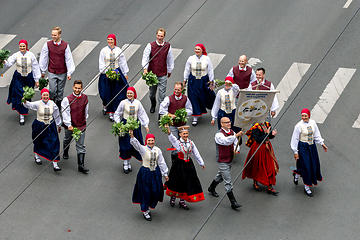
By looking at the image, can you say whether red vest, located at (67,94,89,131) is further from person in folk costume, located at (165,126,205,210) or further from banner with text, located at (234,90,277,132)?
banner with text, located at (234,90,277,132)

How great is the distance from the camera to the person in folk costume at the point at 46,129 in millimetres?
14414

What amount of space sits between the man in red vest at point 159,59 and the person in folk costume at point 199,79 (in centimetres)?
63

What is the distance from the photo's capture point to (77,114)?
14.5 metres

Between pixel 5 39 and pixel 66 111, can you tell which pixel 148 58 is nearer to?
pixel 66 111

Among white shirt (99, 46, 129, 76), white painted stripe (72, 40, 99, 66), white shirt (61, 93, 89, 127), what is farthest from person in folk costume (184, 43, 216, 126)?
white painted stripe (72, 40, 99, 66)

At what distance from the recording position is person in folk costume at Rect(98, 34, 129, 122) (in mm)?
16219

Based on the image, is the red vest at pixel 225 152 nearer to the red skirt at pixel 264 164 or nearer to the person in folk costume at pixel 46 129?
the red skirt at pixel 264 164

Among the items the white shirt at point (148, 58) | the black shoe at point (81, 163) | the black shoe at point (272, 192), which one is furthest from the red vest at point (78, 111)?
the black shoe at point (272, 192)

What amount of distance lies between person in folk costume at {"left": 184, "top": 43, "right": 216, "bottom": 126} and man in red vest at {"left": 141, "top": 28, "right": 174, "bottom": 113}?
2.08 feet

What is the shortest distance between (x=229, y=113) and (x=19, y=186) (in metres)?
5.17

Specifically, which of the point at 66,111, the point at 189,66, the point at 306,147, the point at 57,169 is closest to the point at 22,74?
the point at 66,111

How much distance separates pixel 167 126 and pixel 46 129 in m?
3.08

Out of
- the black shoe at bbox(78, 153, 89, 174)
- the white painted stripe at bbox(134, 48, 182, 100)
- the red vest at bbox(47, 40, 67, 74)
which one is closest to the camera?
the black shoe at bbox(78, 153, 89, 174)

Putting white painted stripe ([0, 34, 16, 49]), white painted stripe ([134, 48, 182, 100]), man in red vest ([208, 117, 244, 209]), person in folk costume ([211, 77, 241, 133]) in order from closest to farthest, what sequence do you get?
man in red vest ([208, 117, 244, 209])
person in folk costume ([211, 77, 241, 133])
white painted stripe ([134, 48, 182, 100])
white painted stripe ([0, 34, 16, 49])
